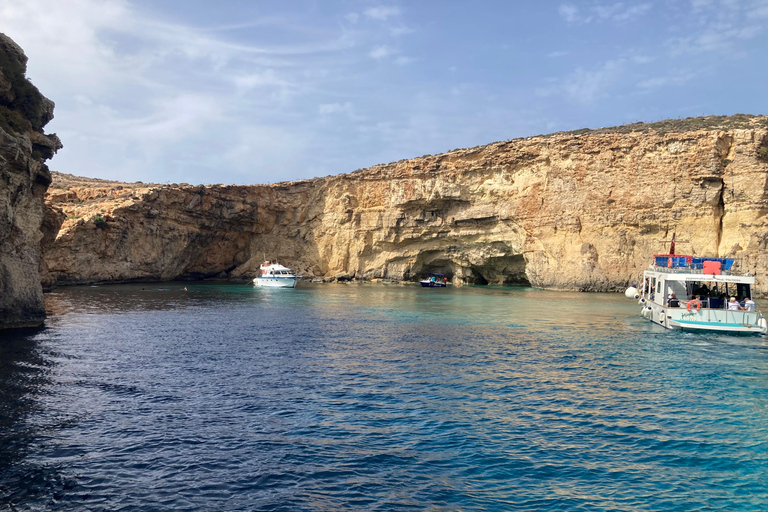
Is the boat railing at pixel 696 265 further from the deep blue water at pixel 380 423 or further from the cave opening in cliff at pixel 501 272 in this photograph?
the cave opening in cliff at pixel 501 272

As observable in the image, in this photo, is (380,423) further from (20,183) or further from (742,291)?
(742,291)

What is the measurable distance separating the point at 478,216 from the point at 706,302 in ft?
107

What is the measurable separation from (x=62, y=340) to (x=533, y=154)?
146ft

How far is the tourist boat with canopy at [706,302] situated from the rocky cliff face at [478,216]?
68.0ft

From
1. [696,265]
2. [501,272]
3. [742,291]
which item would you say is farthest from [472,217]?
[742,291]

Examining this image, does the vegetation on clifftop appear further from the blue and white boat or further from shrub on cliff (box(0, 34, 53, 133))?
shrub on cliff (box(0, 34, 53, 133))

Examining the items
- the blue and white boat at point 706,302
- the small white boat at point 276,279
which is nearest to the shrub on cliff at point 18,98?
the blue and white boat at point 706,302

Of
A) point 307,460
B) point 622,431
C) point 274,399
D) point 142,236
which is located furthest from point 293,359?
point 142,236

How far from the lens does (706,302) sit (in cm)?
2305

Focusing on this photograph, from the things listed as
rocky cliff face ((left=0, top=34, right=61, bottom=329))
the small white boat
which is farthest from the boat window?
the small white boat

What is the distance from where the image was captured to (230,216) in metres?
63.1

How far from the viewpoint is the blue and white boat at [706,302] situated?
21.5m

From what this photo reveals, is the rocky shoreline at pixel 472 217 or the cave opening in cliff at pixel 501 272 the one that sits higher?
the rocky shoreline at pixel 472 217

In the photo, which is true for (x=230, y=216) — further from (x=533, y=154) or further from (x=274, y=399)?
(x=274, y=399)
